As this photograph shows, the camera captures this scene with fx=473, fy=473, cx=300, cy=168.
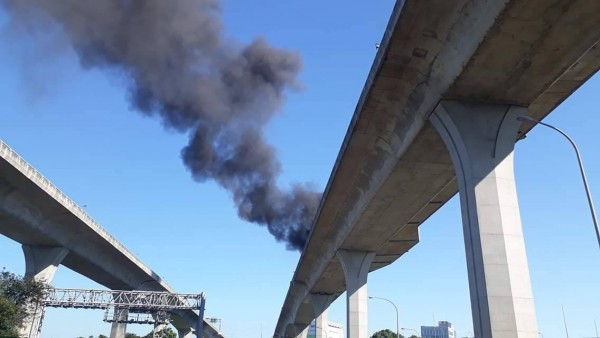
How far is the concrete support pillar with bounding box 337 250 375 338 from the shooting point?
35469 millimetres

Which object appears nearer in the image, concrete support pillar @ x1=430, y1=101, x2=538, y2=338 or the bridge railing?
concrete support pillar @ x1=430, y1=101, x2=538, y2=338

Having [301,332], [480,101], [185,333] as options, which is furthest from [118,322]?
[185,333]

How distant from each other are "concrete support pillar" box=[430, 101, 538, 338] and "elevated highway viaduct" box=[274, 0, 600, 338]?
3 centimetres

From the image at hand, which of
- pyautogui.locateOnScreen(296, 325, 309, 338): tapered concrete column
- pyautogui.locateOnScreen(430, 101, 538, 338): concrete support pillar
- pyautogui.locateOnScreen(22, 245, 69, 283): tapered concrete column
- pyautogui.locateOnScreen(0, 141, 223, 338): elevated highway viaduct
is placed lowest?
pyautogui.locateOnScreen(430, 101, 538, 338): concrete support pillar

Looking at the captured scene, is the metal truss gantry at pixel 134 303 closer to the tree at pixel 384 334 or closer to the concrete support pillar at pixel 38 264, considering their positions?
the concrete support pillar at pixel 38 264

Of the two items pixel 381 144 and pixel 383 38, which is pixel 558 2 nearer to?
pixel 383 38

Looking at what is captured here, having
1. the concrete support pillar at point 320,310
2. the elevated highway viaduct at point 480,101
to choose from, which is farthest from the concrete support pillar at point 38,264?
the elevated highway viaduct at point 480,101

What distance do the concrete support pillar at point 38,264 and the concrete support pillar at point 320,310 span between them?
27.5 m

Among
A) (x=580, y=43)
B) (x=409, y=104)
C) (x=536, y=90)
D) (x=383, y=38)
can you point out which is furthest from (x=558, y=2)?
(x=409, y=104)

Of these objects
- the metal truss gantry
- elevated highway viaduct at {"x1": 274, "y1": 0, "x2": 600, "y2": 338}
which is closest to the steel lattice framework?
the metal truss gantry

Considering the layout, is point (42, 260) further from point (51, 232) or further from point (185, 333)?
point (185, 333)

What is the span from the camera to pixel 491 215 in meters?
15.5

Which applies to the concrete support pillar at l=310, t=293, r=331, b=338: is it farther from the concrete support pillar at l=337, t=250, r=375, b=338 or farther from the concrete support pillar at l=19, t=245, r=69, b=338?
the concrete support pillar at l=19, t=245, r=69, b=338

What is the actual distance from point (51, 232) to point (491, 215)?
4259 cm
